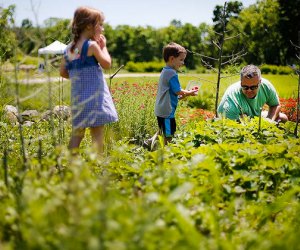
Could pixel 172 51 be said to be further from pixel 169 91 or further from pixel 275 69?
pixel 275 69


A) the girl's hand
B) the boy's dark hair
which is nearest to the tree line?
the boy's dark hair

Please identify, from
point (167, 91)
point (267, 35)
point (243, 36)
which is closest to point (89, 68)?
point (167, 91)

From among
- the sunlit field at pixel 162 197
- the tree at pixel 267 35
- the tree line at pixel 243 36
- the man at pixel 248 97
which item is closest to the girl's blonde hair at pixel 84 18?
the sunlit field at pixel 162 197

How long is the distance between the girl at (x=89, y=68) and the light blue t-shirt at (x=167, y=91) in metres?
1.46

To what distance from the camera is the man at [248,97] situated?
445cm

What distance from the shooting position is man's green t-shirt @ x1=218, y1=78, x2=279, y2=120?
15.1 ft

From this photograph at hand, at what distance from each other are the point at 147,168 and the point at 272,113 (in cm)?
292

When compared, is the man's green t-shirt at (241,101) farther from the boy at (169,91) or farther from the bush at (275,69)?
the bush at (275,69)

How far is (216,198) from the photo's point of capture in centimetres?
226

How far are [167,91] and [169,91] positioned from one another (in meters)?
0.04

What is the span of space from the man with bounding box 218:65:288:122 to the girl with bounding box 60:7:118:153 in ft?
5.24

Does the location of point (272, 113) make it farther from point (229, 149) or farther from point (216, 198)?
point (216, 198)

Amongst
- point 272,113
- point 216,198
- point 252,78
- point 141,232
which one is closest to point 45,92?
point 216,198

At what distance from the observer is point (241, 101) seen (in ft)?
15.3
